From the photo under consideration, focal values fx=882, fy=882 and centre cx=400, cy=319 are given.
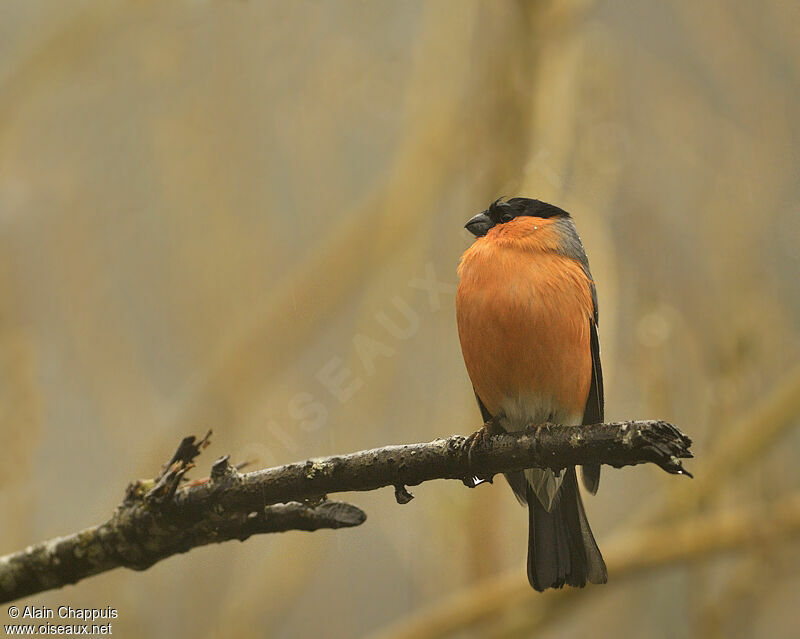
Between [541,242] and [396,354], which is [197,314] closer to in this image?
[396,354]

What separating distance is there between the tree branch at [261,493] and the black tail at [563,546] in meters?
0.54

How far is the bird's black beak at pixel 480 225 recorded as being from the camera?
8.29 feet

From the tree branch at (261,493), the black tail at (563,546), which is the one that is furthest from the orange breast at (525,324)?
the tree branch at (261,493)

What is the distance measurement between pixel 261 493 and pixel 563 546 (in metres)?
0.98

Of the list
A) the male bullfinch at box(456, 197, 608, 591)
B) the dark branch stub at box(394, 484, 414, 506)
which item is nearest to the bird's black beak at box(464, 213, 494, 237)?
the male bullfinch at box(456, 197, 608, 591)

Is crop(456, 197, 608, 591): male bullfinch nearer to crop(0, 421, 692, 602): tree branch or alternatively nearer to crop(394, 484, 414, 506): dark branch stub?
crop(0, 421, 692, 602): tree branch

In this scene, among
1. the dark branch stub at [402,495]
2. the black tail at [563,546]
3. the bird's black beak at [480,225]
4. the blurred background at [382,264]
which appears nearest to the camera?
the dark branch stub at [402,495]

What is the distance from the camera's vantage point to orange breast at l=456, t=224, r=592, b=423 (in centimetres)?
227

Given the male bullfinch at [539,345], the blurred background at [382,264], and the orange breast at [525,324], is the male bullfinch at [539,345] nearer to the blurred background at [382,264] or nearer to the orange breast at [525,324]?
the orange breast at [525,324]

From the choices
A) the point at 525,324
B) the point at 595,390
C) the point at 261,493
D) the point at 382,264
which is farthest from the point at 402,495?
the point at 382,264

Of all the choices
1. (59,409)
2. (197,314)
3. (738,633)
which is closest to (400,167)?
(197,314)

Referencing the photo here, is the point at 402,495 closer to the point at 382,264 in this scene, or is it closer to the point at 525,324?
the point at 525,324

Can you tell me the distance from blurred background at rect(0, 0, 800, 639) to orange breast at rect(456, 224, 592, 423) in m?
0.59

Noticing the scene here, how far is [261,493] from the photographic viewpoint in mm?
1665
